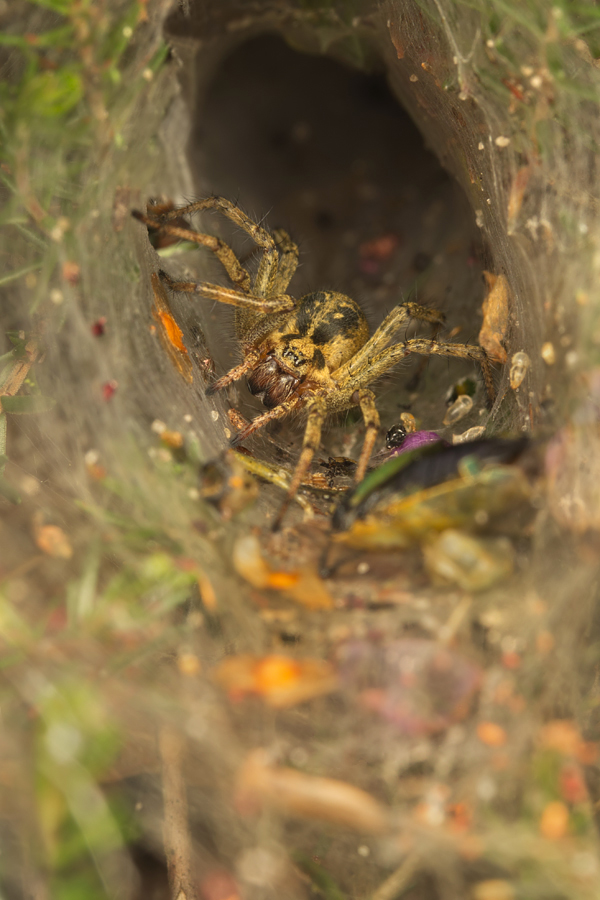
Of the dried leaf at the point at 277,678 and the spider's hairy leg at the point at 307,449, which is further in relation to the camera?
the spider's hairy leg at the point at 307,449

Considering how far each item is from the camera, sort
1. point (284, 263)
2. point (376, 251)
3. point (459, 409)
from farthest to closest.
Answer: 1. point (376, 251)
2. point (284, 263)
3. point (459, 409)

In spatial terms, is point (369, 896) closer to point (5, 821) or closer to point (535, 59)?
point (5, 821)

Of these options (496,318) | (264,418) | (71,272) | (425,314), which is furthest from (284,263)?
(71,272)

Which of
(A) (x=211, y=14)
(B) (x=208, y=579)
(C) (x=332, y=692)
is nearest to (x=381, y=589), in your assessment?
(C) (x=332, y=692)

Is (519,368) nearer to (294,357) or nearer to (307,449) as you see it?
(307,449)

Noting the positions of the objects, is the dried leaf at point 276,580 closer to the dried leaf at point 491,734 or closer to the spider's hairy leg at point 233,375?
the dried leaf at point 491,734

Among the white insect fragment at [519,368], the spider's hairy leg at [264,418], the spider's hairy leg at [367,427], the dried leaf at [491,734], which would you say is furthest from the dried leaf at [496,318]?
the dried leaf at [491,734]

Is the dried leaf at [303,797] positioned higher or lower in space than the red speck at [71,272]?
lower
